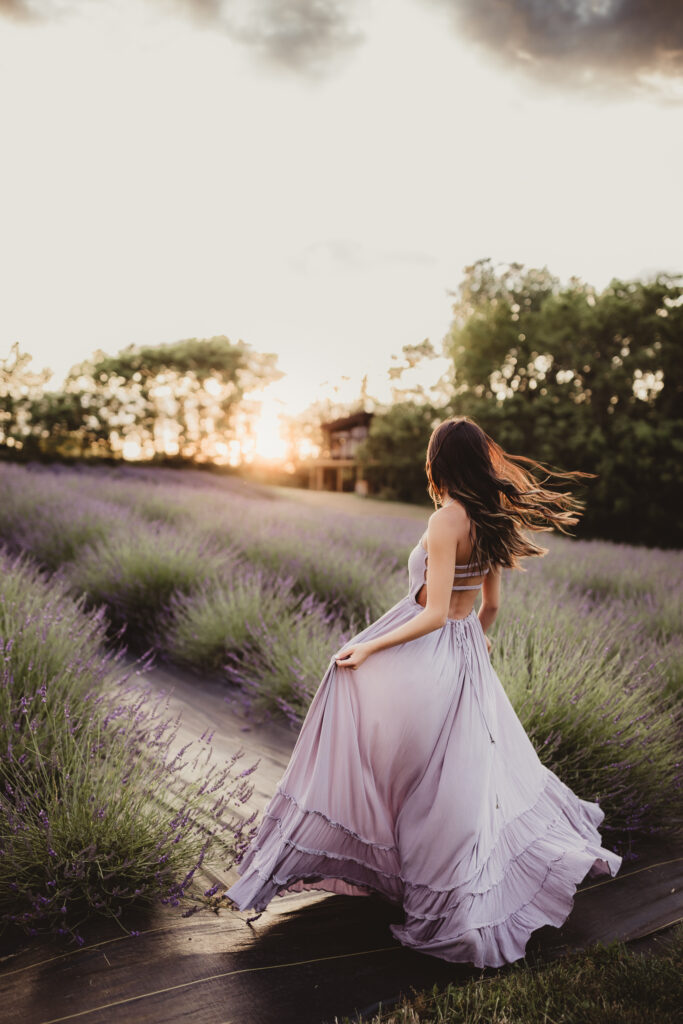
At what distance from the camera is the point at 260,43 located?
4992 millimetres

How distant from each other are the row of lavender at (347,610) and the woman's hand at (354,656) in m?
1.23

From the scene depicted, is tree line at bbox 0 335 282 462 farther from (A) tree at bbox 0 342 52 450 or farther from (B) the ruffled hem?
(B) the ruffled hem

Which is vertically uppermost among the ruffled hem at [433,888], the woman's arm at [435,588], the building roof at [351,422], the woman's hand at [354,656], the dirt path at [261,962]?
the building roof at [351,422]

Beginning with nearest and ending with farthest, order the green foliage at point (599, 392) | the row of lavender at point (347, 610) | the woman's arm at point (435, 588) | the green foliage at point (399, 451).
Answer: the woman's arm at point (435, 588) → the row of lavender at point (347, 610) → the green foliage at point (599, 392) → the green foliage at point (399, 451)

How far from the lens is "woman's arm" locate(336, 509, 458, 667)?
188 centimetres

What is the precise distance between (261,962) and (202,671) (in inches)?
118

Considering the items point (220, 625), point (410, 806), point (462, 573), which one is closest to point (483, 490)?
point (462, 573)

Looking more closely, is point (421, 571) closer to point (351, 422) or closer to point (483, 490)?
point (483, 490)

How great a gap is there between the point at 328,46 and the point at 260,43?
53cm

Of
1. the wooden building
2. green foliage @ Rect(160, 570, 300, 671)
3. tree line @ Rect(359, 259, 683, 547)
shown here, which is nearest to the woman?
green foliage @ Rect(160, 570, 300, 671)

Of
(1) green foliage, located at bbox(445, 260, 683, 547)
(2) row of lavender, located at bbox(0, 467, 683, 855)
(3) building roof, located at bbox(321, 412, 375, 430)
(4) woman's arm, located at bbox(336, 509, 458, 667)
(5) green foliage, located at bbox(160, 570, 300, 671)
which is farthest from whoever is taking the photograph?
(3) building roof, located at bbox(321, 412, 375, 430)

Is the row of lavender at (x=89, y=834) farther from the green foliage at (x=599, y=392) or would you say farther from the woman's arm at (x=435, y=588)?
the green foliage at (x=599, y=392)

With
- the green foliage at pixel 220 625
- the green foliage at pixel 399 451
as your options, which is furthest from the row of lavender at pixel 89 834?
the green foliage at pixel 399 451

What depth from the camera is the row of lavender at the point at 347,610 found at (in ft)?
9.82
